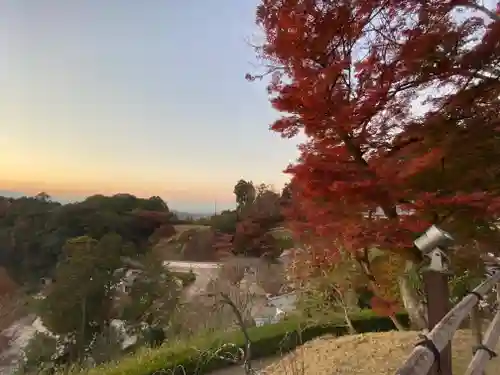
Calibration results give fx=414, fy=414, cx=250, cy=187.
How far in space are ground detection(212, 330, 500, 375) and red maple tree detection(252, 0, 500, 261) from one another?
594 millimetres

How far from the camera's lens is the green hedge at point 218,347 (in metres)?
2.68

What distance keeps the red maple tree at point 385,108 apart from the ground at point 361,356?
1.95 feet

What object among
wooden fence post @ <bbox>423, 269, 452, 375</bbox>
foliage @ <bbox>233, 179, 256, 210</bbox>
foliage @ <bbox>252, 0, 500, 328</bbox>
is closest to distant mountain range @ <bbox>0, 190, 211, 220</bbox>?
foliage @ <bbox>233, 179, 256, 210</bbox>

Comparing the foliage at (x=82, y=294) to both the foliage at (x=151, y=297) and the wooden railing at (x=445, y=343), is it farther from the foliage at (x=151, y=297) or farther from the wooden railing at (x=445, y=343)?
the wooden railing at (x=445, y=343)

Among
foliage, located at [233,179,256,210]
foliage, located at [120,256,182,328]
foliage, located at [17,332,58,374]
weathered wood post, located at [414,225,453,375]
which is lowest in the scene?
foliage, located at [17,332,58,374]

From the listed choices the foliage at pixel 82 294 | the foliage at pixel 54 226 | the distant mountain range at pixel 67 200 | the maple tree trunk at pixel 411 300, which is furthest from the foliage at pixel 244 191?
the maple tree trunk at pixel 411 300

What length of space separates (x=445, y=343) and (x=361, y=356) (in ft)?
5.88

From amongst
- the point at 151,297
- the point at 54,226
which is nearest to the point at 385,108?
the point at 151,297

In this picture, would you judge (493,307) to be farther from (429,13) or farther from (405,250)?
(429,13)

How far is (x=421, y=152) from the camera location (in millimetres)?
2035

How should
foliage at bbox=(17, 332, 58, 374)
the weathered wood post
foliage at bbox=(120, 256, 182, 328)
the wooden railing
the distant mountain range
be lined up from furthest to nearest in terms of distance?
the distant mountain range → foliage at bbox=(120, 256, 182, 328) → foliage at bbox=(17, 332, 58, 374) → the weathered wood post → the wooden railing

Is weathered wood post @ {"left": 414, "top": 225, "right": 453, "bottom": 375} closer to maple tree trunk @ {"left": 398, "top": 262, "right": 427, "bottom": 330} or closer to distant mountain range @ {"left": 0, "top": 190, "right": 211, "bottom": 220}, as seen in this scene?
maple tree trunk @ {"left": 398, "top": 262, "right": 427, "bottom": 330}

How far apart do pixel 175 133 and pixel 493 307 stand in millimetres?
4538

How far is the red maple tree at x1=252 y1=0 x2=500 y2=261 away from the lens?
2020mm
